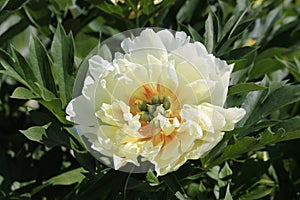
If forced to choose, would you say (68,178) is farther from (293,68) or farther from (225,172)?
(293,68)

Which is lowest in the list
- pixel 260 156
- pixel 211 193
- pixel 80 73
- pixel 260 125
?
pixel 211 193

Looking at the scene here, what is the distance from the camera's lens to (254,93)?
104 cm

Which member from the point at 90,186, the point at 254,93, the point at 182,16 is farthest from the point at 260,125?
the point at 182,16

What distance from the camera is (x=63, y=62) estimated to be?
1035 millimetres

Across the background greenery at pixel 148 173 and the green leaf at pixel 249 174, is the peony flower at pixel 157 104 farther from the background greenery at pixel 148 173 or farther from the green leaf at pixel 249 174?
the green leaf at pixel 249 174

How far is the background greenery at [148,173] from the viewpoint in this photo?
38.1 inches

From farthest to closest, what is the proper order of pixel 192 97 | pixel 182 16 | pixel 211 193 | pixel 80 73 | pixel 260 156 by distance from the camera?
pixel 182 16, pixel 211 193, pixel 260 156, pixel 80 73, pixel 192 97

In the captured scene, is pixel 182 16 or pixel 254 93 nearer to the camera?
pixel 254 93

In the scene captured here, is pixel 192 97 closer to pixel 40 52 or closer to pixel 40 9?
pixel 40 52

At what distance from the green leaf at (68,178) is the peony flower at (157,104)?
0.25 metres

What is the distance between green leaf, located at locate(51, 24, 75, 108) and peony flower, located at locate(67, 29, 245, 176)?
0.13 m

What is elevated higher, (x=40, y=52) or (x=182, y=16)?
(x=40, y=52)

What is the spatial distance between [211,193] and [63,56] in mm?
446

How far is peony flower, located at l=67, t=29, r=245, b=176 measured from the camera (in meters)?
0.84
